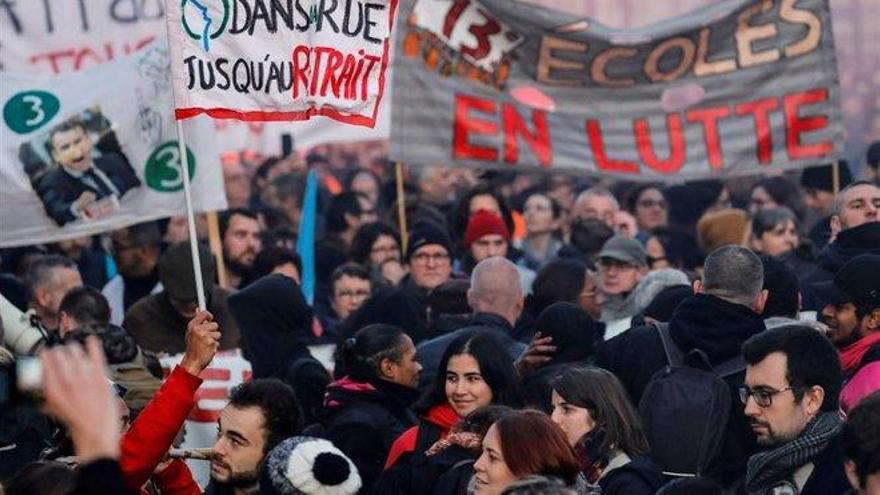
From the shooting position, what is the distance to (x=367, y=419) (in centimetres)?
947

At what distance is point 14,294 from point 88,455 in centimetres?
773

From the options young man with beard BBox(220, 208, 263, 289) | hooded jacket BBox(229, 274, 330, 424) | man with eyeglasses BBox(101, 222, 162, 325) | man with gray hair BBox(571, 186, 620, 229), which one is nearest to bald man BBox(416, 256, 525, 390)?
hooded jacket BBox(229, 274, 330, 424)

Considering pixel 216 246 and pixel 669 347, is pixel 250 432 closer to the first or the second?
pixel 669 347

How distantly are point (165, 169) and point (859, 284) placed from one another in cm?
573

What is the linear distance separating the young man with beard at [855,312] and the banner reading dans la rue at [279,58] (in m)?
2.05

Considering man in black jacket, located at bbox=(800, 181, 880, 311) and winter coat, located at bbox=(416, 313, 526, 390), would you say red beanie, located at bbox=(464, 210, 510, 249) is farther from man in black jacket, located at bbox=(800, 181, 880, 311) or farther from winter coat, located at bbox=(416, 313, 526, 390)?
winter coat, located at bbox=(416, 313, 526, 390)

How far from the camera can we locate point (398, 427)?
9570mm

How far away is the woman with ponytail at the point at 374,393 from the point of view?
9430 millimetres

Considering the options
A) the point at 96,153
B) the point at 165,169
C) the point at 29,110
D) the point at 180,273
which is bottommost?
the point at 180,273

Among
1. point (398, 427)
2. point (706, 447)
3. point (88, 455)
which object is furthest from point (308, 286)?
point (88, 455)

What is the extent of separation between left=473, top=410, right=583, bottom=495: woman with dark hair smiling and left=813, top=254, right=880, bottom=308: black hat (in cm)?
222

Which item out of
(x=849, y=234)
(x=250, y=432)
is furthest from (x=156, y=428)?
(x=849, y=234)

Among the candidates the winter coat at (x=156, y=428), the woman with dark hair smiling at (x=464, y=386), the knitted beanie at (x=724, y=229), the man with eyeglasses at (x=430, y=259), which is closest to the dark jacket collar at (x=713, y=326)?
the woman with dark hair smiling at (x=464, y=386)

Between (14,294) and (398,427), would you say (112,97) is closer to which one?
(14,294)
